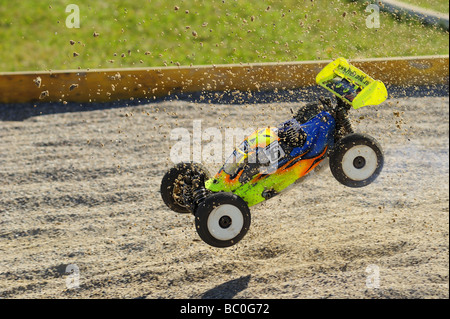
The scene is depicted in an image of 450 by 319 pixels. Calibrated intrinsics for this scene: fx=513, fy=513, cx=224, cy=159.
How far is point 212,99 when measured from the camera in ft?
20.4

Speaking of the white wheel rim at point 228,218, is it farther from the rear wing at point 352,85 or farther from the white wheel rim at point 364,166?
the rear wing at point 352,85

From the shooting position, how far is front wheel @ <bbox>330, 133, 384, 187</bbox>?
11.9 feet

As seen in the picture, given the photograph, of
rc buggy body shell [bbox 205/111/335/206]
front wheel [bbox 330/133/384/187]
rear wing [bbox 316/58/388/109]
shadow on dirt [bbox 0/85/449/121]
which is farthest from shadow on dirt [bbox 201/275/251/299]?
shadow on dirt [bbox 0/85/449/121]

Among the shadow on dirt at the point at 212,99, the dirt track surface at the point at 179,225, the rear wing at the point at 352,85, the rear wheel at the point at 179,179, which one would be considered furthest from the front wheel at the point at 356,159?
the shadow on dirt at the point at 212,99

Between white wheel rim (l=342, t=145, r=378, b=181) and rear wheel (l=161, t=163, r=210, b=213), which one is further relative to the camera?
rear wheel (l=161, t=163, r=210, b=213)

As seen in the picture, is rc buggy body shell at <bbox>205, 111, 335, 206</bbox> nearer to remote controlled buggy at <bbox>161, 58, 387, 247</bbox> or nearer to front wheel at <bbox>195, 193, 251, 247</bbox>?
remote controlled buggy at <bbox>161, 58, 387, 247</bbox>

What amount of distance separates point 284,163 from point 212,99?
2693 mm

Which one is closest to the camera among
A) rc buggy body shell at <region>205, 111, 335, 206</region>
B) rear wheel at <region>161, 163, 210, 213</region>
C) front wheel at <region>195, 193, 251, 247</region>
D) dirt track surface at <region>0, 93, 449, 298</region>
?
front wheel at <region>195, 193, 251, 247</region>

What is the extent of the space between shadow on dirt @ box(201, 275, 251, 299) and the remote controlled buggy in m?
0.34

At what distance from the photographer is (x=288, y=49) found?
7.34 metres

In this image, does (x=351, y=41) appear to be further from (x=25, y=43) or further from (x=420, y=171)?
(x=25, y=43)
